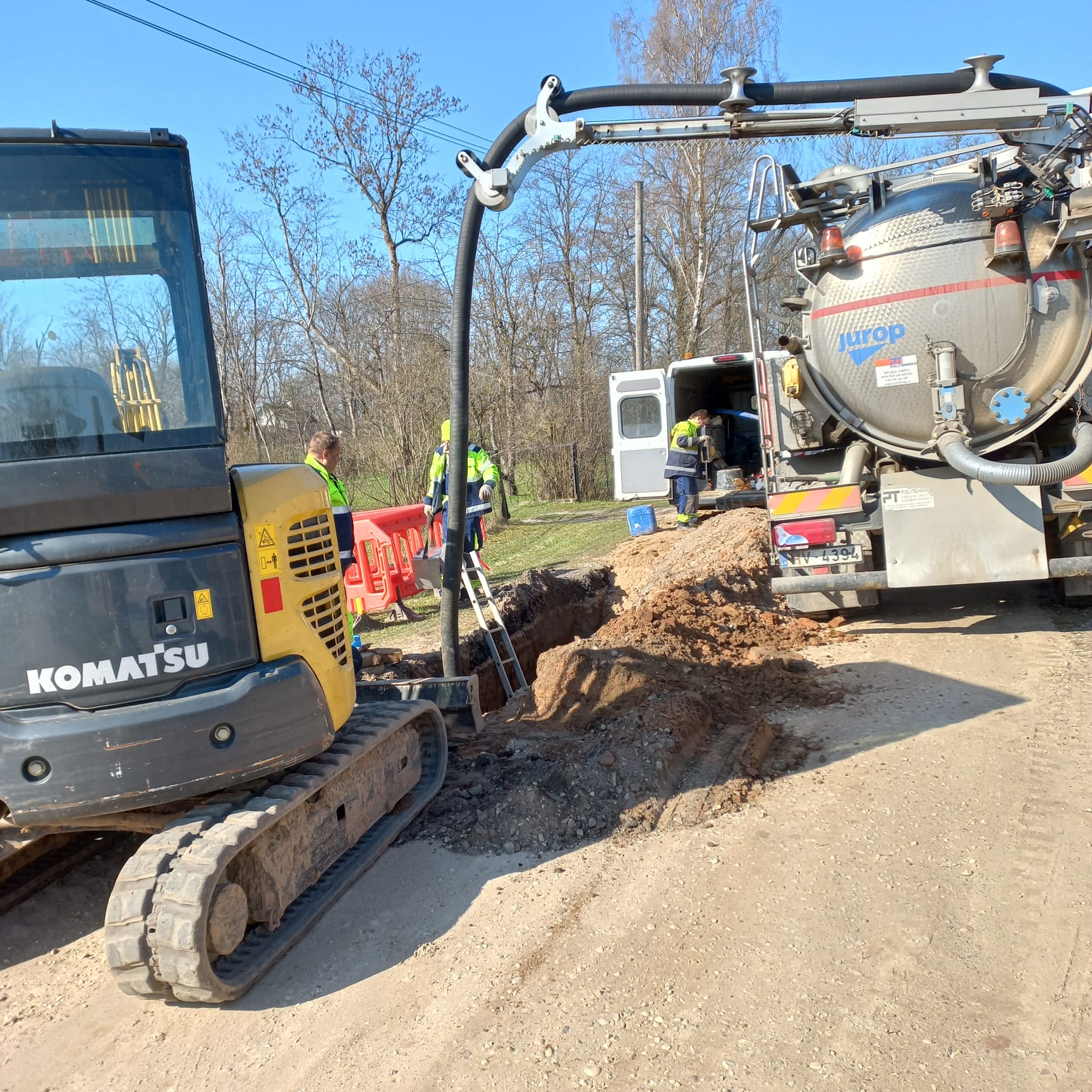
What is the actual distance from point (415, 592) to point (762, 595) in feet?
13.4

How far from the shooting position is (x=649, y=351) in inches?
1192

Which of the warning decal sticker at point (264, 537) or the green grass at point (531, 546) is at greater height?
the warning decal sticker at point (264, 537)

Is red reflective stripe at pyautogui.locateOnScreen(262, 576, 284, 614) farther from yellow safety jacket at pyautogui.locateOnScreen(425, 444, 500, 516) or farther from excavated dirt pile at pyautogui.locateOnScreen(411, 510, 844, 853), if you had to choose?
yellow safety jacket at pyautogui.locateOnScreen(425, 444, 500, 516)

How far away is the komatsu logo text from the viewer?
3074 mm

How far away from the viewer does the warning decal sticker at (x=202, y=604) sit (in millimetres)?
3291

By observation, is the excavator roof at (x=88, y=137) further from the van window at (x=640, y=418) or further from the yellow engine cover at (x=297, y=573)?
the van window at (x=640, y=418)

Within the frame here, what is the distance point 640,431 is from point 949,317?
30.6ft

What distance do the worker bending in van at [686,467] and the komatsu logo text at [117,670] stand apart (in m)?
10.9

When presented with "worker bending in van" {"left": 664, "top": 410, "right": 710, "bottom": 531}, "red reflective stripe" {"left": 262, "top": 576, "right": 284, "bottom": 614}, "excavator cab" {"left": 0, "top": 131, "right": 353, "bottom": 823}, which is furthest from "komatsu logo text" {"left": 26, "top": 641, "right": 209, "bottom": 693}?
"worker bending in van" {"left": 664, "top": 410, "right": 710, "bottom": 531}

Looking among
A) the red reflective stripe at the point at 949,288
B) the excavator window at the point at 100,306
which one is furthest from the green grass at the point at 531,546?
the excavator window at the point at 100,306

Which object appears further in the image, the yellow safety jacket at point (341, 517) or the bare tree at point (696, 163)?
the bare tree at point (696, 163)

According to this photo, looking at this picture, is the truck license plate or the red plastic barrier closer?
the truck license plate

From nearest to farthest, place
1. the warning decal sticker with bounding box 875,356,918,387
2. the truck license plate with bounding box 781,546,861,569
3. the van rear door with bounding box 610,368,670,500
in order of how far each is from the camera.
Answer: the warning decal sticker with bounding box 875,356,918,387, the truck license plate with bounding box 781,546,861,569, the van rear door with bounding box 610,368,670,500

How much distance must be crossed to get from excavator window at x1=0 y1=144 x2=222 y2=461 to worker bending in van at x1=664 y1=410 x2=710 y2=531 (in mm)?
10825
